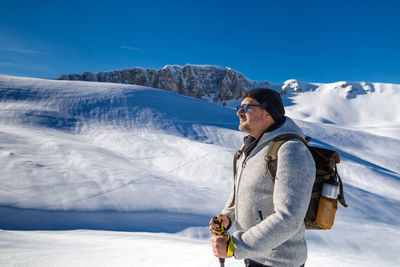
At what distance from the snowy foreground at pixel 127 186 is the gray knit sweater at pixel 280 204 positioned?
143cm

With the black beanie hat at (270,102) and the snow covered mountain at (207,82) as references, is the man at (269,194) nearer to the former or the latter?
the black beanie hat at (270,102)

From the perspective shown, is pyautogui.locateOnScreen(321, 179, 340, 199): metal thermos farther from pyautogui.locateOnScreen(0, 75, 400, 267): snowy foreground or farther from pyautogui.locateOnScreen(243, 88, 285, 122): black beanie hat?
pyautogui.locateOnScreen(0, 75, 400, 267): snowy foreground

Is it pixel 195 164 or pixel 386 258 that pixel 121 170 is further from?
pixel 386 258

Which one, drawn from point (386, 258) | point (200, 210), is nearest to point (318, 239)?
point (386, 258)

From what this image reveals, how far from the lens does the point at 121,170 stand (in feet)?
18.8

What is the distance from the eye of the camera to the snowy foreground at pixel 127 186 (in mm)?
2764

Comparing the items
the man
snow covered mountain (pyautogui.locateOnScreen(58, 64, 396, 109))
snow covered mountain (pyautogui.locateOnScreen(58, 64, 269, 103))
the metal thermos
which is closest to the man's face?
the man

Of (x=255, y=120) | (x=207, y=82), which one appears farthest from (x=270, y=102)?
(x=207, y=82)

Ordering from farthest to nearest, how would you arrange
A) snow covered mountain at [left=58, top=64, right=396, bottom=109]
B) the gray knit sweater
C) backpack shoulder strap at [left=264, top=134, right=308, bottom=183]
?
snow covered mountain at [left=58, top=64, right=396, bottom=109] < backpack shoulder strap at [left=264, top=134, right=308, bottom=183] < the gray knit sweater

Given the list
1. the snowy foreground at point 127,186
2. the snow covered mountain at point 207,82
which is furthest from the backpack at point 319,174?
the snow covered mountain at point 207,82

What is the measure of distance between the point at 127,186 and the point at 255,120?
168 inches

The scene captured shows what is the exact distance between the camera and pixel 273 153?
47.0 inches

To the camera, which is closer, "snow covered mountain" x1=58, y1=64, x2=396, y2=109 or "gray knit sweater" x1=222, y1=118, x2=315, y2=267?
"gray knit sweater" x1=222, y1=118, x2=315, y2=267

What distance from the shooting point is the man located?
1.09 metres
